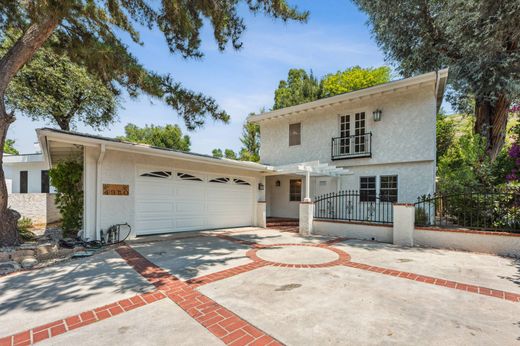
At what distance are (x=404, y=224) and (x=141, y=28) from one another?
10.3m

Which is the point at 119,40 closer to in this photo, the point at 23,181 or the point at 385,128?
the point at 385,128

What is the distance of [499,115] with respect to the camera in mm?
11523

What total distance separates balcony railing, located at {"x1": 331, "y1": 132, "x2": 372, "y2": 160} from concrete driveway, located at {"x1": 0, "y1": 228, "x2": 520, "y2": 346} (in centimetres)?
590

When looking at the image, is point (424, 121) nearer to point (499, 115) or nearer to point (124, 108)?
point (499, 115)

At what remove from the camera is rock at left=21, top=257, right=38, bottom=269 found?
5.41m

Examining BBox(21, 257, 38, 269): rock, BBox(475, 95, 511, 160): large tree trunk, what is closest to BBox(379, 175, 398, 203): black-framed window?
BBox(475, 95, 511, 160): large tree trunk

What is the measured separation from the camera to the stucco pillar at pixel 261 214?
1197cm

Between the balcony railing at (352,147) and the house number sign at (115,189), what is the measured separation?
8976 millimetres

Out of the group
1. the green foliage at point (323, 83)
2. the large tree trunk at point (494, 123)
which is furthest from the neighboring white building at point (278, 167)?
the green foliage at point (323, 83)

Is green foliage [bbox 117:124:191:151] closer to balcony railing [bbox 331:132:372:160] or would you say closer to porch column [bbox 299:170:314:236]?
balcony railing [bbox 331:132:372:160]

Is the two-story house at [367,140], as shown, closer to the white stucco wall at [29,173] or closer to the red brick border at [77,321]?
the red brick border at [77,321]

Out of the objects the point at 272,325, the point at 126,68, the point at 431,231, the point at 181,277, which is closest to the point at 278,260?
the point at 181,277

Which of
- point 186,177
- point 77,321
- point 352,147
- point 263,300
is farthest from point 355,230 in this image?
point 77,321

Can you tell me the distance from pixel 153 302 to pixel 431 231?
7.96 metres
